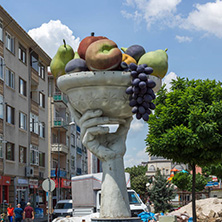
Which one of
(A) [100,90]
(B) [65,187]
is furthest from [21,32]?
(A) [100,90]

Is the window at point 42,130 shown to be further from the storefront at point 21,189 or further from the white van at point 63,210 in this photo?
the white van at point 63,210

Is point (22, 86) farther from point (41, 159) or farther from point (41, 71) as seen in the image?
point (41, 159)

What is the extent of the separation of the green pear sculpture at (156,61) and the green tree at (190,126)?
7.96 m

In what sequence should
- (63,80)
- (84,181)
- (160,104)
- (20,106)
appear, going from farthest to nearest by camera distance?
(20,106), (84,181), (160,104), (63,80)

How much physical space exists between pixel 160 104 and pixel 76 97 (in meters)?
9.84

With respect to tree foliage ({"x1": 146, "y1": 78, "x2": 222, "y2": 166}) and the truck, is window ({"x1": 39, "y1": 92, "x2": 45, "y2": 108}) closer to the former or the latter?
the truck

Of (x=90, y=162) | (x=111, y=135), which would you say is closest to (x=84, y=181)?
(x=111, y=135)

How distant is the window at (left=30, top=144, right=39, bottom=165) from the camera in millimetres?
42656

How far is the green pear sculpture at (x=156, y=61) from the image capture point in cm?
1066

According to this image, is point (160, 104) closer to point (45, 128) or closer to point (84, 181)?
point (84, 181)

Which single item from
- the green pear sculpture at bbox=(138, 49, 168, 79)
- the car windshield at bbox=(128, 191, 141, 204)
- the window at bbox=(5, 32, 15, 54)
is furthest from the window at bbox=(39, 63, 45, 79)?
the green pear sculpture at bbox=(138, 49, 168, 79)

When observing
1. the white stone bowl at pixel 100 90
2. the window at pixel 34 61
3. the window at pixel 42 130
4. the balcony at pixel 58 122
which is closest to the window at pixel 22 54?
the window at pixel 34 61

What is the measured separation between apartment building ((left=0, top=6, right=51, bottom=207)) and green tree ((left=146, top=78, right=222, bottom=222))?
1723 cm

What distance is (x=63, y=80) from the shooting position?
420 inches
